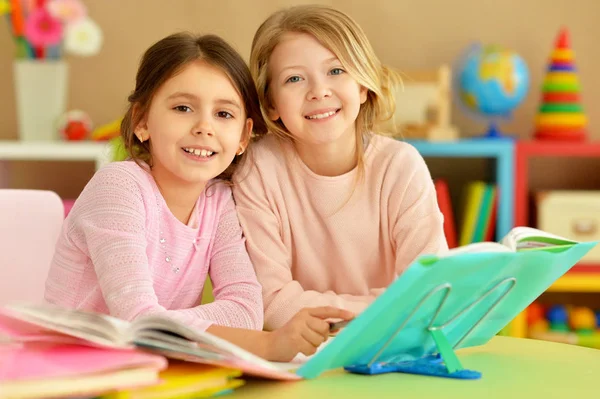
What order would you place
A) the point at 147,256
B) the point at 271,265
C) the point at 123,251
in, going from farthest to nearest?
the point at 271,265 → the point at 147,256 → the point at 123,251

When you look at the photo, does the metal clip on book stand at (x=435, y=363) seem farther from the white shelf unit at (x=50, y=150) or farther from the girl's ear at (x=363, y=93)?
the white shelf unit at (x=50, y=150)

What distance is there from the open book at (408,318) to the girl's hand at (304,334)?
90 millimetres

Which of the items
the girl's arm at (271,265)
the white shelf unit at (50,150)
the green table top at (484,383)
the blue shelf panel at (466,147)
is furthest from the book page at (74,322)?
the blue shelf panel at (466,147)

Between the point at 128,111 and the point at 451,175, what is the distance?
1959 millimetres

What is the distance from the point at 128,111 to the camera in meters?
1.30

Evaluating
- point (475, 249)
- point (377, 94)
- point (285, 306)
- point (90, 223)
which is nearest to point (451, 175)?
point (377, 94)

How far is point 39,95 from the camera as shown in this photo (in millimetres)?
2770

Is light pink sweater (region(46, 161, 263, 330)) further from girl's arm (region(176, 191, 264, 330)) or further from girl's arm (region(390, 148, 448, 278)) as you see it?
girl's arm (region(390, 148, 448, 278))

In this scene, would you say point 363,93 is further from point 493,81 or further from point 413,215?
point 493,81

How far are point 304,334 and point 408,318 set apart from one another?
15 centimetres

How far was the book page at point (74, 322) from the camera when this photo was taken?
69cm

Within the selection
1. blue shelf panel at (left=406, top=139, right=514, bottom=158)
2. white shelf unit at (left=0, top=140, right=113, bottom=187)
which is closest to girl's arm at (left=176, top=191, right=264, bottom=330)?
white shelf unit at (left=0, top=140, right=113, bottom=187)

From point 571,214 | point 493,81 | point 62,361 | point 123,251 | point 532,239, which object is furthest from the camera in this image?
point 493,81

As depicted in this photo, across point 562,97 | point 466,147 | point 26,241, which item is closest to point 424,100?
point 466,147
